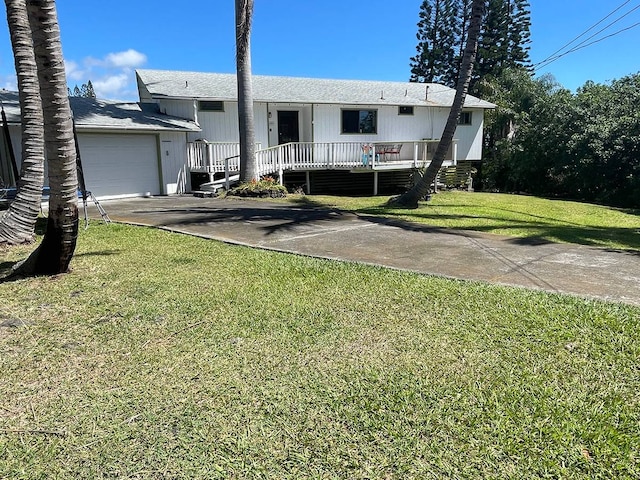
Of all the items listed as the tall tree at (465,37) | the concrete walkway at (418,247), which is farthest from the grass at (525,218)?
the tall tree at (465,37)

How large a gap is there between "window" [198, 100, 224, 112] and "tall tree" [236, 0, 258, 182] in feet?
11.1

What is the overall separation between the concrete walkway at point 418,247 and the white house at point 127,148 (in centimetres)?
398

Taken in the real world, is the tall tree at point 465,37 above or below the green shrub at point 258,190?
above

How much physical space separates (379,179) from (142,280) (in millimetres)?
17624

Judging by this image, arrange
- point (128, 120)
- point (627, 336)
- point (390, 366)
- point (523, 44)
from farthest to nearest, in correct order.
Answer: point (523, 44) < point (128, 120) < point (627, 336) < point (390, 366)

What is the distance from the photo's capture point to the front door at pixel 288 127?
20359 mm

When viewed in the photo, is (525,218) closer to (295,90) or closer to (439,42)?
(295,90)

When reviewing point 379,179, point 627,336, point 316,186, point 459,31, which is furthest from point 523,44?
point 627,336

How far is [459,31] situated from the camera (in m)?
43.1

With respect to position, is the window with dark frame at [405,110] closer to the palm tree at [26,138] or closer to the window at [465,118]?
the window at [465,118]

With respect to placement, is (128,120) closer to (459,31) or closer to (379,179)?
(379,179)

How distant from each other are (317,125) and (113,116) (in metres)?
8.57

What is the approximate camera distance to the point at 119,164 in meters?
15.6

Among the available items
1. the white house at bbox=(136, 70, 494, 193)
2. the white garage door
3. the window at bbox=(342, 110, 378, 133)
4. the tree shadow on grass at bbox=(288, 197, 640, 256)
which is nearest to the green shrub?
the white house at bbox=(136, 70, 494, 193)
